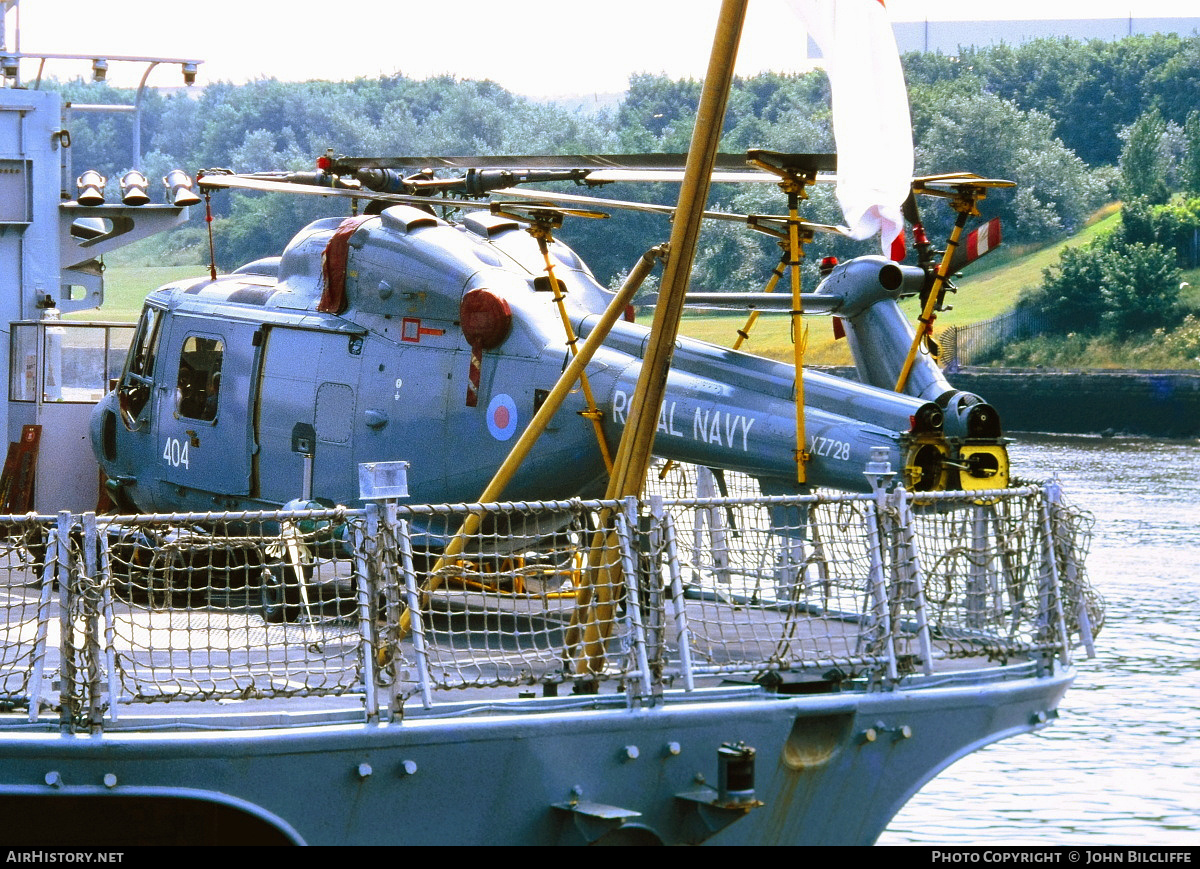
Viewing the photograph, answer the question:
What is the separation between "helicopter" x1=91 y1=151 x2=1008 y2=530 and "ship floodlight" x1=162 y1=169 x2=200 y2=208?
203 cm

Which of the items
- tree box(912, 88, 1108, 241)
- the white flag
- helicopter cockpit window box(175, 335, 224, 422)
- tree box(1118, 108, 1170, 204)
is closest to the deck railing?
the white flag

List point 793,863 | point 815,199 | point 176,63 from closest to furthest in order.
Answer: point 793,863 < point 176,63 < point 815,199

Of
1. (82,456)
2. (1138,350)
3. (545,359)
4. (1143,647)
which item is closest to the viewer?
→ (545,359)

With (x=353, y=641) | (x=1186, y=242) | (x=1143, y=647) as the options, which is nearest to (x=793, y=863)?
(x=353, y=641)

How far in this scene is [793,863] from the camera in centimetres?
853

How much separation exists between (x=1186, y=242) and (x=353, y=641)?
55736 mm

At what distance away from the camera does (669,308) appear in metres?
8.13

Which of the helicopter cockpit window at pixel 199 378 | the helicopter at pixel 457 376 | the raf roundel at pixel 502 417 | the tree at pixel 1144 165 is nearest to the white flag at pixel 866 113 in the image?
the helicopter at pixel 457 376

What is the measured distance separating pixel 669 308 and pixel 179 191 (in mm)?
8677

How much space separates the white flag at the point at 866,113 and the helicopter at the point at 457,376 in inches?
63.2

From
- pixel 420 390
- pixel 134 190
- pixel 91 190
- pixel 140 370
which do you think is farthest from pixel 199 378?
pixel 134 190

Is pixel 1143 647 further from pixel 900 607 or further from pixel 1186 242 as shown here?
pixel 1186 242

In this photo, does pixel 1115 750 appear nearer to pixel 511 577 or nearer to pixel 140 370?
pixel 140 370

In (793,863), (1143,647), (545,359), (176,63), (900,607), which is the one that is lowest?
(1143,647)
